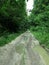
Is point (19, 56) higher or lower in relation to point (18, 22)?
lower

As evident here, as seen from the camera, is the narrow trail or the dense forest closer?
the narrow trail

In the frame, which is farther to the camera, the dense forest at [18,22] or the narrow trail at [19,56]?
the dense forest at [18,22]

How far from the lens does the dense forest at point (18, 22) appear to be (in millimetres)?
13406

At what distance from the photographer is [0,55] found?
879cm

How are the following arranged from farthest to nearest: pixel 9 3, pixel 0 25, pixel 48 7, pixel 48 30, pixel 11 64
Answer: pixel 48 7, pixel 48 30, pixel 0 25, pixel 9 3, pixel 11 64

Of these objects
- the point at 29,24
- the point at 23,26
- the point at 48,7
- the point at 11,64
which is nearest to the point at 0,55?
the point at 11,64

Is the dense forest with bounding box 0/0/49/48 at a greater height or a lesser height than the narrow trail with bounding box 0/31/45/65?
greater

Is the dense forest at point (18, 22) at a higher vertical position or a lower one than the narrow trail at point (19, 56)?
higher

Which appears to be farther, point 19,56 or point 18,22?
point 18,22

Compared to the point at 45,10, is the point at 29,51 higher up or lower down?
lower down

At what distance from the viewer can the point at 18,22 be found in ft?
51.0

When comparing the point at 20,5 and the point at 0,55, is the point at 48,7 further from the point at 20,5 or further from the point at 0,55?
the point at 0,55

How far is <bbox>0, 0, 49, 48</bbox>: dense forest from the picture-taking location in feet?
44.0

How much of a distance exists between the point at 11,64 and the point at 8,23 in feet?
26.2
